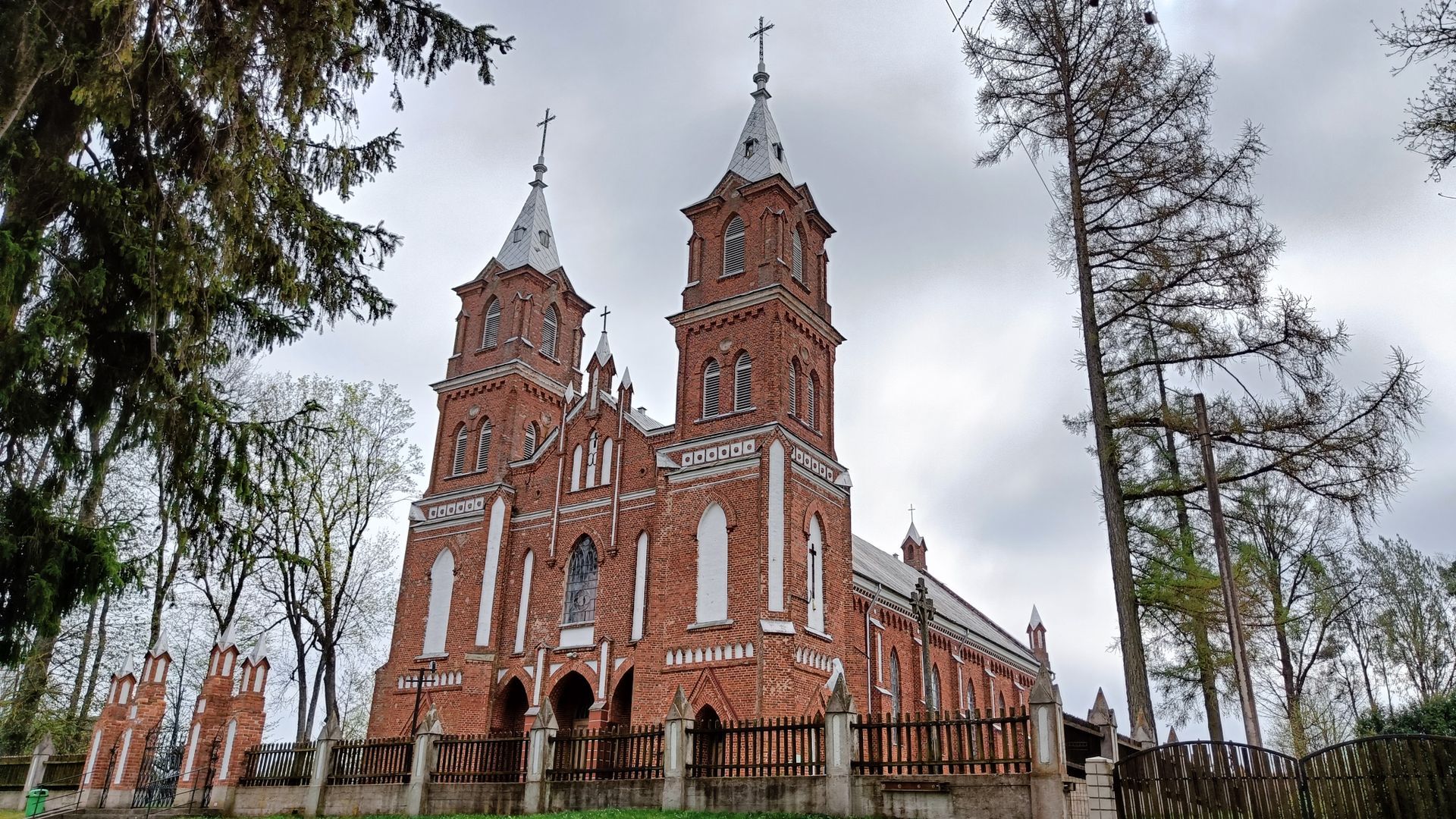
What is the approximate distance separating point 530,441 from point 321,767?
12057mm

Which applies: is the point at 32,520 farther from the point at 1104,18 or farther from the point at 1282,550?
the point at 1282,550

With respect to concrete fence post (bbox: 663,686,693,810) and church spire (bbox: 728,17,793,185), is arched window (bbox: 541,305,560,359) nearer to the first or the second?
church spire (bbox: 728,17,793,185)

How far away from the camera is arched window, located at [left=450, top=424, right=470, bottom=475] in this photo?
98.2 ft

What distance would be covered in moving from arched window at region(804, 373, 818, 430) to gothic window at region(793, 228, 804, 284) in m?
2.81

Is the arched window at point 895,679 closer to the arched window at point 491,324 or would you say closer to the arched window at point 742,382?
the arched window at point 742,382

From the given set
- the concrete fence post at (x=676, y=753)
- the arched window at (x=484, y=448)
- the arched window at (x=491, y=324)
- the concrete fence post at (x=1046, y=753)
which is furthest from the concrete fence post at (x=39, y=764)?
the concrete fence post at (x=1046, y=753)

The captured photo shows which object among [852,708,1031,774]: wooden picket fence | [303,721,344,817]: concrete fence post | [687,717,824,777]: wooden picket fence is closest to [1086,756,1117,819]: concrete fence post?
[852,708,1031,774]: wooden picket fence

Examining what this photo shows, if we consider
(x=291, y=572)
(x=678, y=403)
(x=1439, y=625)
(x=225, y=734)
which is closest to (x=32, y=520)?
(x=225, y=734)

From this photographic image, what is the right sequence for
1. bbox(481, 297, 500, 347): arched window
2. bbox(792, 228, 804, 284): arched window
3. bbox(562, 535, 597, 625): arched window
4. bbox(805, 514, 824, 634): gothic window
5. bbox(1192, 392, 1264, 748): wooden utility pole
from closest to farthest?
bbox(1192, 392, 1264, 748): wooden utility pole < bbox(805, 514, 824, 634): gothic window < bbox(562, 535, 597, 625): arched window < bbox(792, 228, 804, 284): arched window < bbox(481, 297, 500, 347): arched window

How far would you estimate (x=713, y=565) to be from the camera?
23.4m

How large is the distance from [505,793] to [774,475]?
947cm

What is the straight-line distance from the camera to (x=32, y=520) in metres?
9.89

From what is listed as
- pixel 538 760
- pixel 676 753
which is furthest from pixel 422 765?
pixel 676 753

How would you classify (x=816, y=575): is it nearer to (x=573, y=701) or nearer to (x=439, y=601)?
(x=573, y=701)
